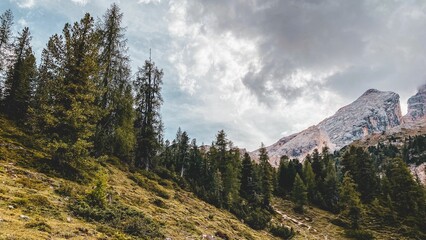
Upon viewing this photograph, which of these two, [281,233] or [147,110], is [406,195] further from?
[147,110]

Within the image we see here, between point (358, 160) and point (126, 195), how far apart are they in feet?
252

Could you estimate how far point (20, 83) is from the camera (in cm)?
5116

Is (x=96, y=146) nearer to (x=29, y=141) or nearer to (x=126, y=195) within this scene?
(x=29, y=141)

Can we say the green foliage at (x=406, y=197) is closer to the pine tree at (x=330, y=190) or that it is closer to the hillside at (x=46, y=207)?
the pine tree at (x=330, y=190)

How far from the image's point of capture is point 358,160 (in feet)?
284

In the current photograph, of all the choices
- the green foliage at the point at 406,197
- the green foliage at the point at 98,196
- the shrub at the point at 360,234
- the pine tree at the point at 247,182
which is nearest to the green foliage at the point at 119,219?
the green foliage at the point at 98,196

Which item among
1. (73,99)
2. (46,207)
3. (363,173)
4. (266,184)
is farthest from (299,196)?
(46,207)

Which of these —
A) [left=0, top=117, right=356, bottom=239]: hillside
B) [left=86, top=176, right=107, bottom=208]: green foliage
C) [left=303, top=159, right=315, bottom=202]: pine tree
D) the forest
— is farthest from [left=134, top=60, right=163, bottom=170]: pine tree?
[left=303, top=159, right=315, bottom=202]: pine tree

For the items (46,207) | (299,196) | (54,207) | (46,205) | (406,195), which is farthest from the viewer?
(299,196)

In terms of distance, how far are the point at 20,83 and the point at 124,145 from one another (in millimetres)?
21735

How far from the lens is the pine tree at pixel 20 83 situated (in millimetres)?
49106

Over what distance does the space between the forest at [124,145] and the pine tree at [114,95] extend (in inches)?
5.5

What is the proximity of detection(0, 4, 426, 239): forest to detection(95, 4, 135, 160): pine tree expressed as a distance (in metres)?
0.14

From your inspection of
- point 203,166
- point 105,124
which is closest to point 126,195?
point 105,124
